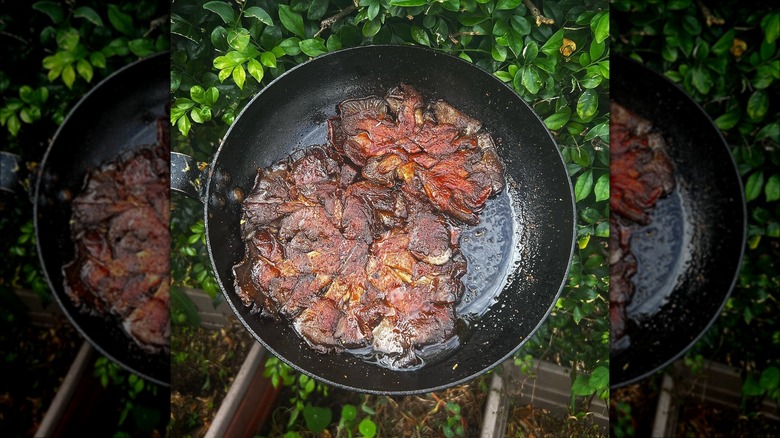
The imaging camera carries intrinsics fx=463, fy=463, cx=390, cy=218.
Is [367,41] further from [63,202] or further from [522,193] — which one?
[63,202]

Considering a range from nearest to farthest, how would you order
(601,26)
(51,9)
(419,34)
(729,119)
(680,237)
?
(601,26)
(419,34)
(51,9)
(729,119)
(680,237)

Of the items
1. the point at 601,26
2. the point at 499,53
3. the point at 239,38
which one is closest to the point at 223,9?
the point at 239,38

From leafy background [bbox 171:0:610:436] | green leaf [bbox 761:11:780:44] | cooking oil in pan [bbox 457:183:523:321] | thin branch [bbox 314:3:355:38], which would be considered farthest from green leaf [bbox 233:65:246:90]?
green leaf [bbox 761:11:780:44]

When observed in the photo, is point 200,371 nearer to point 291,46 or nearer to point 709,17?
point 291,46

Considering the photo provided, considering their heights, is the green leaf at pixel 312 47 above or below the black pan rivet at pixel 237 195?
above

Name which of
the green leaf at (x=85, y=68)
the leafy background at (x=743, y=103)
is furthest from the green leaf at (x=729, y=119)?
the green leaf at (x=85, y=68)

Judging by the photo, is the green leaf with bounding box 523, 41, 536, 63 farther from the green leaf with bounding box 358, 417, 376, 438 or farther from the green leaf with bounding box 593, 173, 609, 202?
the green leaf with bounding box 358, 417, 376, 438

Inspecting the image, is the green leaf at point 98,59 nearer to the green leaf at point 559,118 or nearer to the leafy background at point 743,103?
the green leaf at point 559,118
